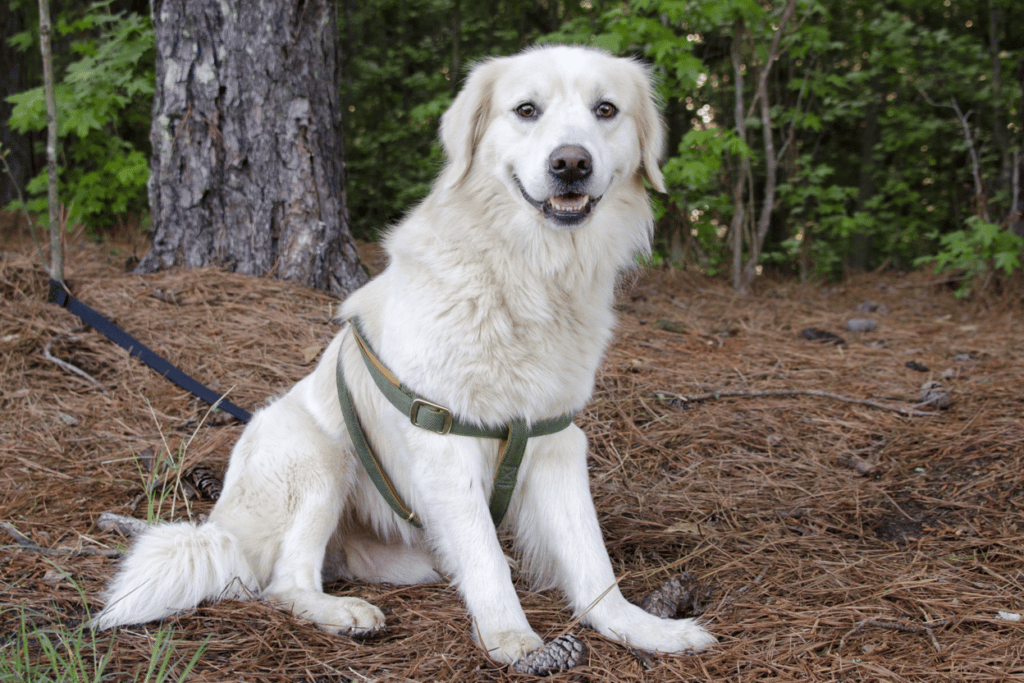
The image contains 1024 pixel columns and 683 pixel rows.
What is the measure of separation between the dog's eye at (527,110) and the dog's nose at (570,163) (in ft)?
0.85

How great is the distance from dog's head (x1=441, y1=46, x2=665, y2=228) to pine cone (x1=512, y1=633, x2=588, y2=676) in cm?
109

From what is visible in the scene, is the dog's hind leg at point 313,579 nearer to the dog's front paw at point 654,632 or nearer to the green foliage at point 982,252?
the dog's front paw at point 654,632

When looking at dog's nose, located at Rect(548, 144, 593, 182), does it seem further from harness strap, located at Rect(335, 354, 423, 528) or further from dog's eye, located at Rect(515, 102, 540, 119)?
harness strap, located at Rect(335, 354, 423, 528)

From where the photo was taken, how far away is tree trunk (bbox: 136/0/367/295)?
3387mm

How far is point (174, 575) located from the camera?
1.65 meters

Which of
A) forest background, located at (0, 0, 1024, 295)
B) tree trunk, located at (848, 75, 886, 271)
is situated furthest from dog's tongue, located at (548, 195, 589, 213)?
tree trunk, located at (848, 75, 886, 271)

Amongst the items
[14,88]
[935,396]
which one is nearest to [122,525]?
[935,396]

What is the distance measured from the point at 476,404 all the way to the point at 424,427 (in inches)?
6.2

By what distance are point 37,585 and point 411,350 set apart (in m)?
1.15

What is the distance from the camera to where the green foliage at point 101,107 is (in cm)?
428

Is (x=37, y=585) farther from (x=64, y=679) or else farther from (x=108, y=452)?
(x=108, y=452)

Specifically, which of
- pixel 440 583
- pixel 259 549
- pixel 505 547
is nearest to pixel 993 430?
pixel 505 547

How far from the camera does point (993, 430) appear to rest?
2576 millimetres

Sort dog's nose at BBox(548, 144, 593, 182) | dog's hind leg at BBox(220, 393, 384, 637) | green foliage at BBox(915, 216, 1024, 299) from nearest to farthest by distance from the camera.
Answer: dog's nose at BBox(548, 144, 593, 182) < dog's hind leg at BBox(220, 393, 384, 637) < green foliage at BBox(915, 216, 1024, 299)
